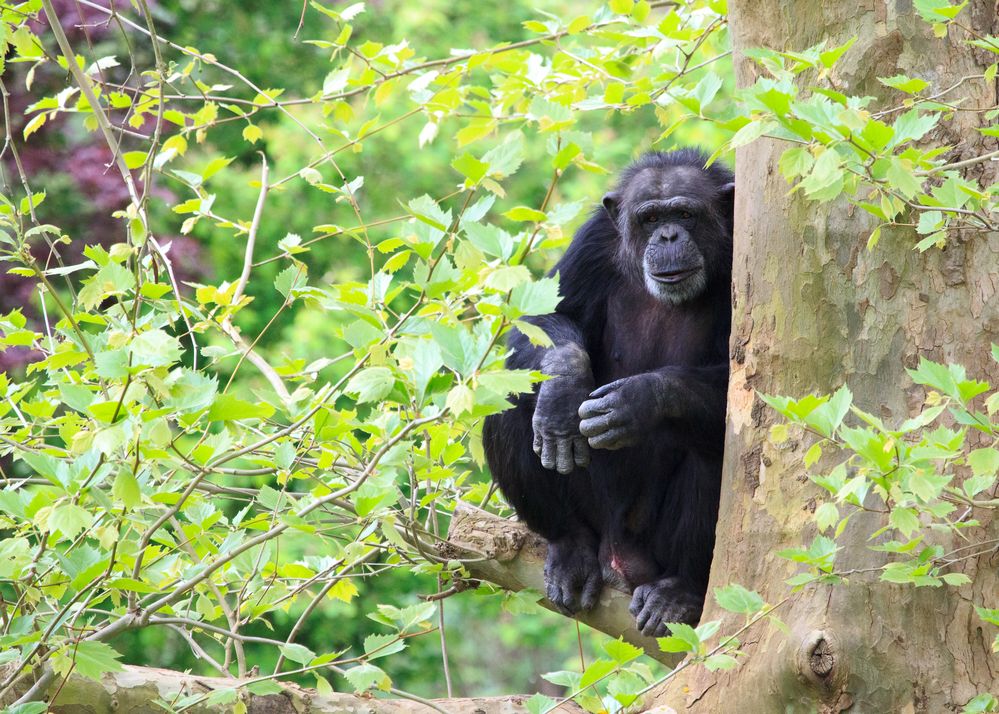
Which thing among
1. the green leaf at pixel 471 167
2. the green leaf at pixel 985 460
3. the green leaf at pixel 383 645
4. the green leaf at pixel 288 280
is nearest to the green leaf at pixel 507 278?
the green leaf at pixel 471 167

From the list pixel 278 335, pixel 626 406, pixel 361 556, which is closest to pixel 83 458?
pixel 361 556

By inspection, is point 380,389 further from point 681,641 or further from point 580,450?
point 580,450

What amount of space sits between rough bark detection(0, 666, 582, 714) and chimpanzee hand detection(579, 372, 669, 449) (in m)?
1.01

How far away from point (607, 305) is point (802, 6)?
71.2 inches

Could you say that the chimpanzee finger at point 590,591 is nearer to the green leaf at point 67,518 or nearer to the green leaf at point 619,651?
the green leaf at point 619,651

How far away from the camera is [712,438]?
154 inches

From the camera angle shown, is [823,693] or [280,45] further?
[280,45]

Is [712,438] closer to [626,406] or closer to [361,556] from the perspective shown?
[626,406]

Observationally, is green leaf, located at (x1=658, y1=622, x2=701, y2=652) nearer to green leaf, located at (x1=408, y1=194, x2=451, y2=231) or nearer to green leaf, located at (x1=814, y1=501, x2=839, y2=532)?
green leaf, located at (x1=814, y1=501, x2=839, y2=532)

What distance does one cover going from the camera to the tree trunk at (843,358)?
283 centimetres

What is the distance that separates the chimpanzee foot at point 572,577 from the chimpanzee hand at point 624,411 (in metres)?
0.52

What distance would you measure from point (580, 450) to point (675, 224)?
991mm

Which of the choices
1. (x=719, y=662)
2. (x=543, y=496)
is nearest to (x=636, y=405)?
(x=543, y=496)

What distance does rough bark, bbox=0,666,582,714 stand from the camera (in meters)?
3.15
